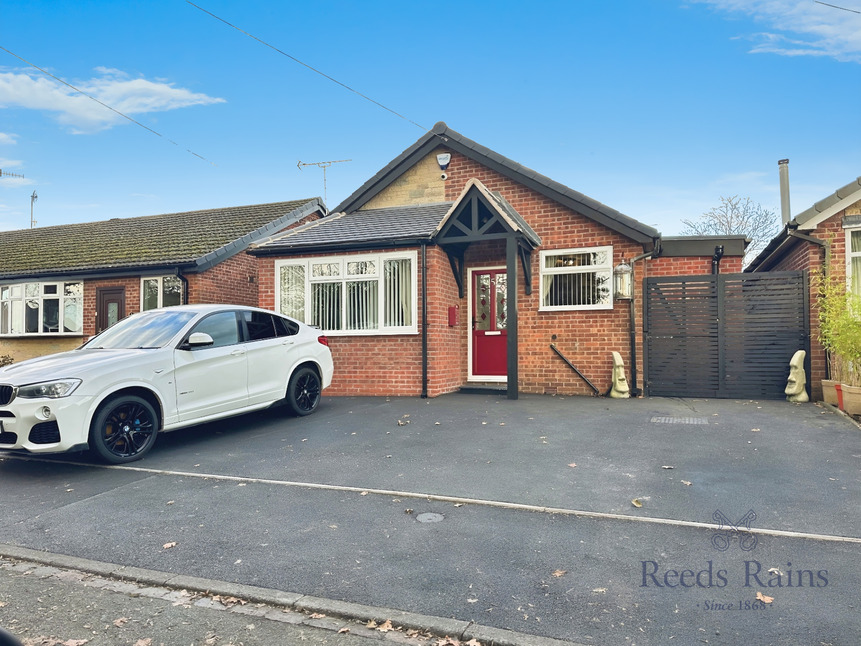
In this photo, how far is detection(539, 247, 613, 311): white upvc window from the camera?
1141 cm

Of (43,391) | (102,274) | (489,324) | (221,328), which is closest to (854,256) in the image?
(489,324)

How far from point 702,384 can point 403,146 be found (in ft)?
27.0

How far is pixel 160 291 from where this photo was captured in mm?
15914

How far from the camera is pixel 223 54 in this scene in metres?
12.6

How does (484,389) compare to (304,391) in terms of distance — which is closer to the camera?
(304,391)

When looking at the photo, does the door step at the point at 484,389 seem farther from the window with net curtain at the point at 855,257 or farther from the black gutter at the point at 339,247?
the window with net curtain at the point at 855,257

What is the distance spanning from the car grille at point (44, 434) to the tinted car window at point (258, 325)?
273 cm

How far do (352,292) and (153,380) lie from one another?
5925mm

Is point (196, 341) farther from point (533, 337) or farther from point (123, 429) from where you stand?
point (533, 337)

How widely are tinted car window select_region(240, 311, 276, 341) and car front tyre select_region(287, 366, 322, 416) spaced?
33.2 inches

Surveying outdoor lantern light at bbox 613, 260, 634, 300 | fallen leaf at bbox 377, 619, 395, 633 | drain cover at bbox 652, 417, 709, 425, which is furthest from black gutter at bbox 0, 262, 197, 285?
fallen leaf at bbox 377, 619, 395, 633

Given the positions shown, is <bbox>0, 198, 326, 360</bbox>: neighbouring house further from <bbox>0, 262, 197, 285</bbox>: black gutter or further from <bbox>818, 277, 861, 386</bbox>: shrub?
<bbox>818, 277, 861, 386</bbox>: shrub

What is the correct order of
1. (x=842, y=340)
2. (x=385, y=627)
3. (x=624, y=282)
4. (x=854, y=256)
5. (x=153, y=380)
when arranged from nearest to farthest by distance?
(x=385, y=627) < (x=153, y=380) < (x=842, y=340) < (x=854, y=256) < (x=624, y=282)

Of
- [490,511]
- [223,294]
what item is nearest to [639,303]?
[490,511]
